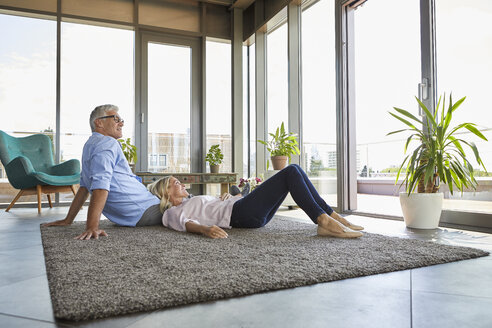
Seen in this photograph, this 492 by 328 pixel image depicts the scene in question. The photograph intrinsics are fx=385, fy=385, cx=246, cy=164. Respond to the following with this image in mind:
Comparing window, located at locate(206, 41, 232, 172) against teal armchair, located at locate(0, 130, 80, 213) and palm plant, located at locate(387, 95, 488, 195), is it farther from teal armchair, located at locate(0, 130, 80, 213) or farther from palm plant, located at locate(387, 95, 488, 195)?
palm plant, located at locate(387, 95, 488, 195)

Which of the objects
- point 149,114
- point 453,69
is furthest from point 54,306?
point 149,114

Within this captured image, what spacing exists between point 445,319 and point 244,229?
163 centimetres

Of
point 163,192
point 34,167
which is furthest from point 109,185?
point 34,167

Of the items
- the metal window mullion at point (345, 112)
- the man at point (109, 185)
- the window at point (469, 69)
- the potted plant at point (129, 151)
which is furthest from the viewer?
the potted plant at point (129, 151)

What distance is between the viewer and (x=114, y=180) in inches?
96.0

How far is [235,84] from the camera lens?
247 inches

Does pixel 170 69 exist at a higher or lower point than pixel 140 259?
higher

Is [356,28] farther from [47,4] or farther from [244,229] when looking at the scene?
[47,4]

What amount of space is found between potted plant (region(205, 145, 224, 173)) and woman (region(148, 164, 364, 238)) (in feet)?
10.2

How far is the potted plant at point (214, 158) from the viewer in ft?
19.2

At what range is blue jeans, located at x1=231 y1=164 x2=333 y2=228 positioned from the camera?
2172 millimetres

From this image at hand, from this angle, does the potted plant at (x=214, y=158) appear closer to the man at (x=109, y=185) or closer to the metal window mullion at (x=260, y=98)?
the metal window mullion at (x=260, y=98)

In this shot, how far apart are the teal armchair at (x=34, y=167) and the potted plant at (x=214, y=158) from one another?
6.20 ft

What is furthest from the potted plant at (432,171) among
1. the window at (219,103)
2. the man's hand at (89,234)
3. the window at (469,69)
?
the window at (219,103)
